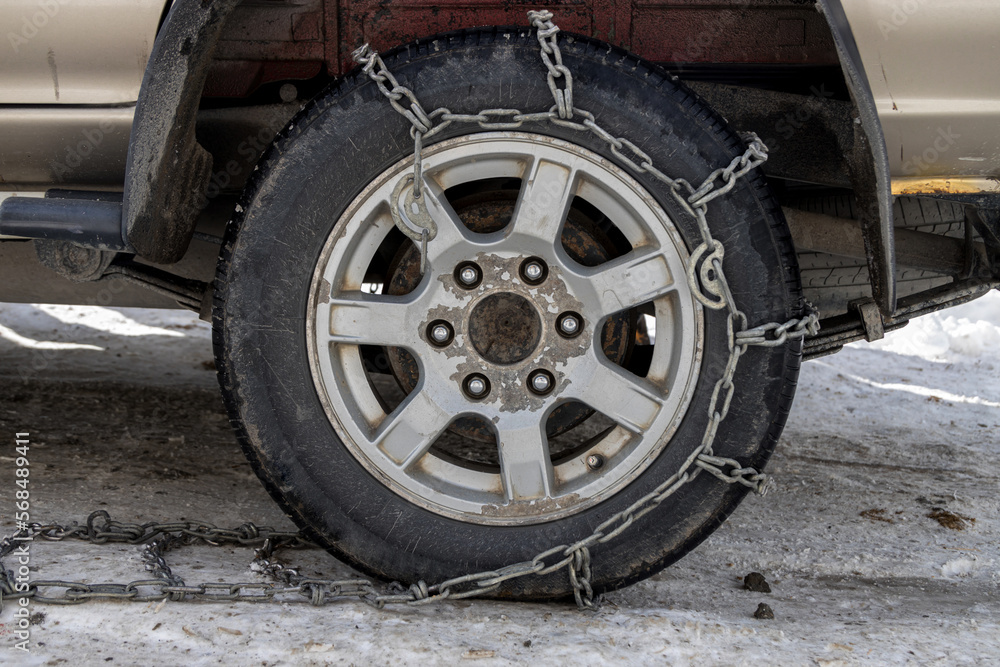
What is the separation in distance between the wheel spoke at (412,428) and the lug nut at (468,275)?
274mm

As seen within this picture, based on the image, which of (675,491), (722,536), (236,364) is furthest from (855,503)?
(236,364)

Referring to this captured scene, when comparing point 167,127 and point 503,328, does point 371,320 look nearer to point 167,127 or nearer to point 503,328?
point 503,328

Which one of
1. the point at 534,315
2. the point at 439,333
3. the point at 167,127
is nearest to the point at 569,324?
the point at 534,315

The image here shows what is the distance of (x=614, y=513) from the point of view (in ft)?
5.93

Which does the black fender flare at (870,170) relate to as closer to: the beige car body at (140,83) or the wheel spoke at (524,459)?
the beige car body at (140,83)

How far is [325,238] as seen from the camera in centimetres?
179

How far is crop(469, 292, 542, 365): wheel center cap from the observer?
184cm

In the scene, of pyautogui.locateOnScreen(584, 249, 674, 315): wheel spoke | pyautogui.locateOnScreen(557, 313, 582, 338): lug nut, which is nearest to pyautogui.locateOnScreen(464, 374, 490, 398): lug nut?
Answer: pyautogui.locateOnScreen(557, 313, 582, 338): lug nut

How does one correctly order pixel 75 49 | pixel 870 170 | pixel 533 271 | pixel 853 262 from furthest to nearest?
pixel 853 262
pixel 75 49
pixel 533 271
pixel 870 170

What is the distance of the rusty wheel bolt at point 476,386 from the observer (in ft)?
6.02

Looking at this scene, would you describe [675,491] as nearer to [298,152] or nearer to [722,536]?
[722,536]

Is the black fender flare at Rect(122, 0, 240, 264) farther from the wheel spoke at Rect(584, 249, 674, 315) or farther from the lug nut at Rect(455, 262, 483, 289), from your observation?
the wheel spoke at Rect(584, 249, 674, 315)

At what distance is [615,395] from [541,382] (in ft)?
0.59

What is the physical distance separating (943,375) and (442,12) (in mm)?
3774
